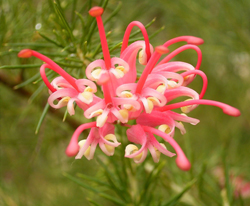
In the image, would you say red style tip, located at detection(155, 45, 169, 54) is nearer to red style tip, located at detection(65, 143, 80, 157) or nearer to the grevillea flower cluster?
the grevillea flower cluster

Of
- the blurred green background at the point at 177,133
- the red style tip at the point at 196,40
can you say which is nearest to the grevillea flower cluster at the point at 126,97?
the red style tip at the point at 196,40

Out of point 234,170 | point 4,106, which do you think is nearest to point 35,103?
point 4,106

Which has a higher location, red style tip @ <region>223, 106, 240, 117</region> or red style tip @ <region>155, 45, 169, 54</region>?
red style tip @ <region>155, 45, 169, 54</region>

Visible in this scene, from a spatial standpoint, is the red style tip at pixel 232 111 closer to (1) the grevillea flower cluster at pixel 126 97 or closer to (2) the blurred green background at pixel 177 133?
(1) the grevillea flower cluster at pixel 126 97

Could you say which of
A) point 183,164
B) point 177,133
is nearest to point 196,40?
point 183,164

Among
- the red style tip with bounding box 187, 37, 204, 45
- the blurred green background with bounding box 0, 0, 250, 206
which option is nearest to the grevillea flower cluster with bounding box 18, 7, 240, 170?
the red style tip with bounding box 187, 37, 204, 45

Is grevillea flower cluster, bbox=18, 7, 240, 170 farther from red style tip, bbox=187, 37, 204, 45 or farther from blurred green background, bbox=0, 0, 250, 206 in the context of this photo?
blurred green background, bbox=0, 0, 250, 206

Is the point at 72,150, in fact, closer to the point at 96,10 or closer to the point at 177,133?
the point at 96,10

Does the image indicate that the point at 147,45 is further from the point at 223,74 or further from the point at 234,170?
the point at 223,74

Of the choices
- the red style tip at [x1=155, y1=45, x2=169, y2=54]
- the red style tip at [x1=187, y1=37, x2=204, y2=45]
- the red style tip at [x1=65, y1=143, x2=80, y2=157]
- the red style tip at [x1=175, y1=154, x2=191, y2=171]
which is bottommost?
the red style tip at [x1=175, y1=154, x2=191, y2=171]

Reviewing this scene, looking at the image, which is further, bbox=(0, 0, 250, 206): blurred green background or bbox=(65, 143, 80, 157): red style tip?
bbox=(0, 0, 250, 206): blurred green background
